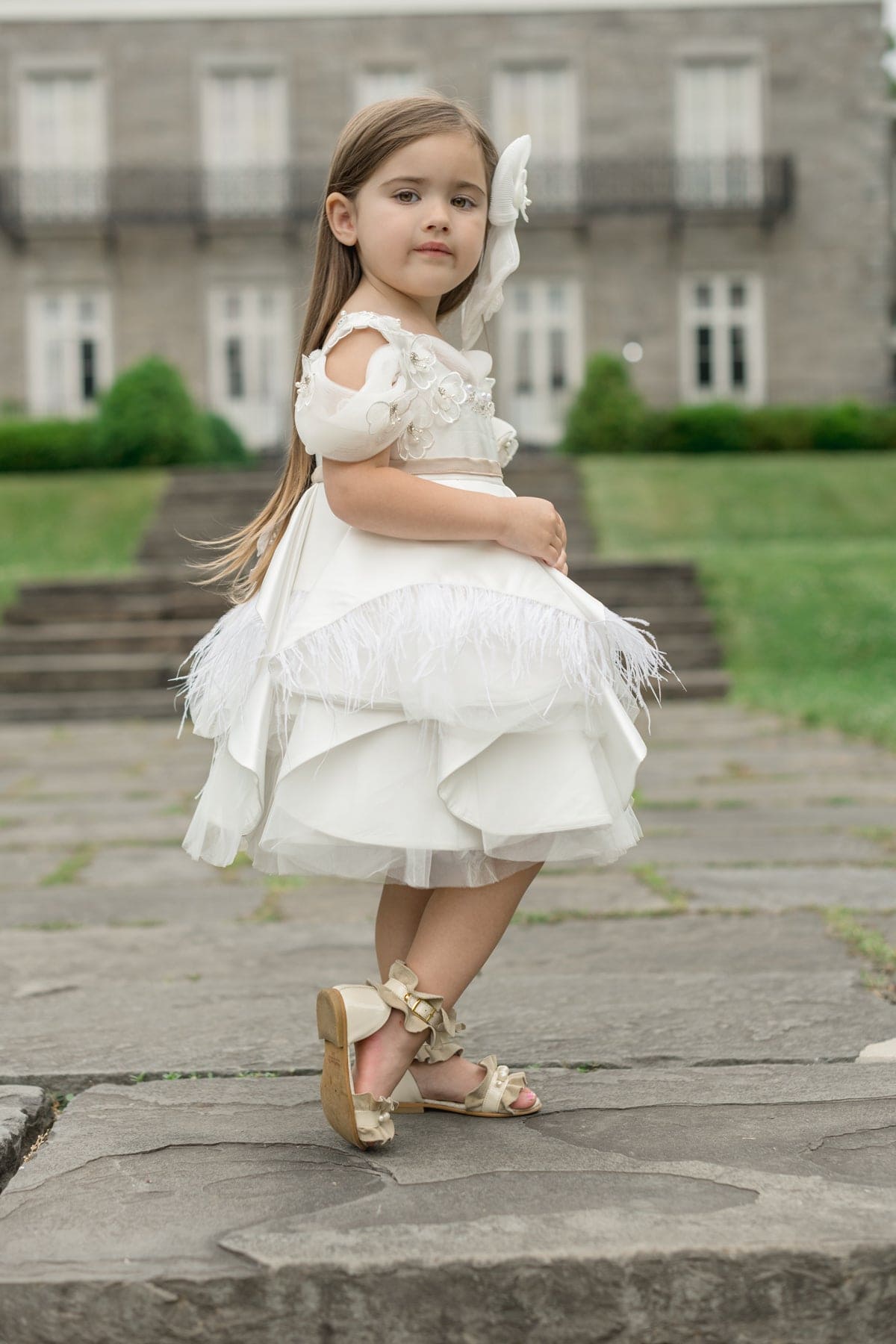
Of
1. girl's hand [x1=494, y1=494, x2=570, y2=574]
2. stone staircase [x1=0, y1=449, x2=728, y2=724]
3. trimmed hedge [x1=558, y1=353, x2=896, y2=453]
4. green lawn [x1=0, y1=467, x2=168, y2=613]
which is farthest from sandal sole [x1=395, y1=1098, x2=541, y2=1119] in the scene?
trimmed hedge [x1=558, y1=353, x2=896, y2=453]

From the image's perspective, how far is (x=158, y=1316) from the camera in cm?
137

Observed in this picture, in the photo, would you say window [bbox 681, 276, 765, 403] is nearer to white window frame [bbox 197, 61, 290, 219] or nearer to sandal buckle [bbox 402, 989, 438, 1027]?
white window frame [bbox 197, 61, 290, 219]

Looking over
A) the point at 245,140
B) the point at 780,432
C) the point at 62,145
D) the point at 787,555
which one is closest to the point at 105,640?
the point at 787,555

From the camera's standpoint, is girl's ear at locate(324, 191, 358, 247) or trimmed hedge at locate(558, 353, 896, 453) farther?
trimmed hedge at locate(558, 353, 896, 453)

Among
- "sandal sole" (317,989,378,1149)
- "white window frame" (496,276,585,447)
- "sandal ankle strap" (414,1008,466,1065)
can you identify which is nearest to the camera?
"sandal sole" (317,989,378,1149)

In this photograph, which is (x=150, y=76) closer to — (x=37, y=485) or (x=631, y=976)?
(x=37, y=485)

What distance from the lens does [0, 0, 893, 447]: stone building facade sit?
21641 millimetres

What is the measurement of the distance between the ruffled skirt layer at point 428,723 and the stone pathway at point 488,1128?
36 cm

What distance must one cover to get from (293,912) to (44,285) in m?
20.4

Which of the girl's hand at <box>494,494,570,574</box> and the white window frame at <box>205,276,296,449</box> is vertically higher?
the white window frame at <box>205,276,296,449</box>

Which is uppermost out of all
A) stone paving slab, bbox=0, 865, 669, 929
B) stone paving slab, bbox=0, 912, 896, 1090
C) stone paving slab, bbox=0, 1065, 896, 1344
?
stone paving slab, bbox=0, 1065, 896, 1344

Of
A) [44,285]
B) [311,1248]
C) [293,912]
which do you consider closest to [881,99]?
[44,285]

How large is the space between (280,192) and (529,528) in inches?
838

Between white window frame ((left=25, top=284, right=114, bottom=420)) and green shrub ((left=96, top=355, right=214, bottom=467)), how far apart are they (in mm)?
5629
